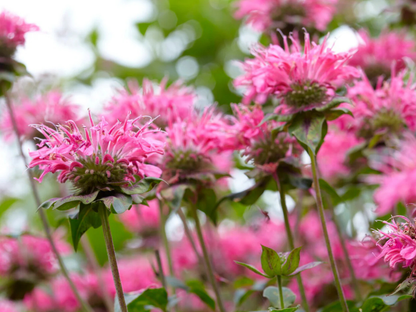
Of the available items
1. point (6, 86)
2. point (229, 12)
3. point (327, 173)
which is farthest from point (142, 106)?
point (229, 12)

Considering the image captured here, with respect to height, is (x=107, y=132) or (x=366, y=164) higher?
(x=107, y=132)

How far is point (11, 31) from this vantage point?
1.21 metres

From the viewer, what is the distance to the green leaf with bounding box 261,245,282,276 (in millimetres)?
744

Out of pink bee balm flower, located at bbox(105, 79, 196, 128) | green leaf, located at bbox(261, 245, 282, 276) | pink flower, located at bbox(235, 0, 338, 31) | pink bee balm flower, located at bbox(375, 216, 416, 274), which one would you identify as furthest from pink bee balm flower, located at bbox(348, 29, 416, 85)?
green leaf, located at bbox(261, 245, 282, 276)

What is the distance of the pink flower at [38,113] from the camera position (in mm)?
1336

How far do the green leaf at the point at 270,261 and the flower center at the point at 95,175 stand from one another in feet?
0.84

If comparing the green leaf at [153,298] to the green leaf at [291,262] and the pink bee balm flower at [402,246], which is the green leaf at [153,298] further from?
the pink bee balm flower at [402,246]

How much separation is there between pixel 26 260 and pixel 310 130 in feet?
3.29

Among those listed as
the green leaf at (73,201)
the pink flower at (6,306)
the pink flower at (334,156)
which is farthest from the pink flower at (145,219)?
the green leaf at (73,201)

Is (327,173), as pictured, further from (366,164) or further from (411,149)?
(411,149)

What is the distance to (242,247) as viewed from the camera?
5.53ft

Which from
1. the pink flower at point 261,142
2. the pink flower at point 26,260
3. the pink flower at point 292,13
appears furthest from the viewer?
the pink flower at point 26,260

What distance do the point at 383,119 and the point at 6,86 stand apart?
0.95m

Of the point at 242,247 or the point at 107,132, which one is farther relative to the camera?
the point at 242,247
